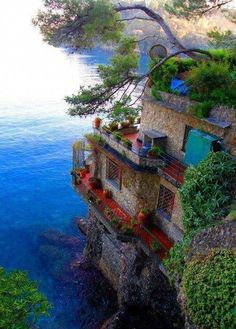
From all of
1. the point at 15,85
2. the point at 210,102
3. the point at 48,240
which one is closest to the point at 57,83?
the point at 15,85

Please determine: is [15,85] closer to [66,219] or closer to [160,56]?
[66,219]

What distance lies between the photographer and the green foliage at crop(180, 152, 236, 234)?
15555 mm

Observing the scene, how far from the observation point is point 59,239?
3722 cm

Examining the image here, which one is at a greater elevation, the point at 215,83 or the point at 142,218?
the point at 215,83

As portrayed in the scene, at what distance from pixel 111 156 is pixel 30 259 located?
17434mm

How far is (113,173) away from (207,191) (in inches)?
422

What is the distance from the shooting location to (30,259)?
3406cm

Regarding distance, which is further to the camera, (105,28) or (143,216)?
(143,216)

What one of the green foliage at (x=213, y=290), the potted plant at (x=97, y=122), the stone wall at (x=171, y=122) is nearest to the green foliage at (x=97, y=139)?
the potted plant at (x=97, y=122)

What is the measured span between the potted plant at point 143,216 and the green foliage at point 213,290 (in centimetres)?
1005

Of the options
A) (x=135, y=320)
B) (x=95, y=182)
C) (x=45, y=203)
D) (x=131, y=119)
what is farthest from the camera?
(x=45, y=203)

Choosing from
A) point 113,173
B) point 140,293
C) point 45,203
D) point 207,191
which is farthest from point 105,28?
point 45,203

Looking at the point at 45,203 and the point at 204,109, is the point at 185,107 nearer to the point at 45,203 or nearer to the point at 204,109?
the point at 204,109

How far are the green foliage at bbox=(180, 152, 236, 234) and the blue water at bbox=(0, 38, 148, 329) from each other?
16.3 meters
